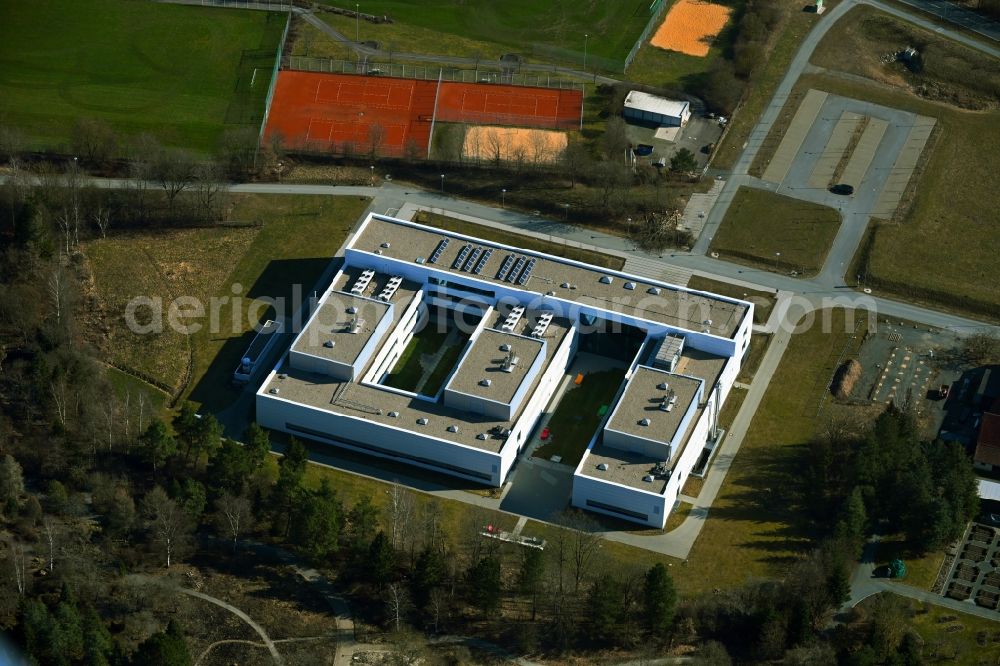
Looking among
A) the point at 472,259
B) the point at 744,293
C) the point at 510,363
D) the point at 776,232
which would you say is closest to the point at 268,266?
the point at 472,259

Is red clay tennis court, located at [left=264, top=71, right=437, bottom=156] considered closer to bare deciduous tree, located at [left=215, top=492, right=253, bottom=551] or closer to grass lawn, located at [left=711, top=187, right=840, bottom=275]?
grass lawn, located at [left=711, top=187, right=840, bottom=275]

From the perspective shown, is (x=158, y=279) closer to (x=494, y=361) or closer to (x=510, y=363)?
(x=494, y=361)

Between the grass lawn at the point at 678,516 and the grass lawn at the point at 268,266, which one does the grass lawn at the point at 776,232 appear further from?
the grass lawn at the point at 268,266

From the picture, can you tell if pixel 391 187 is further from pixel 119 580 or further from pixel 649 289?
pixel 119 580

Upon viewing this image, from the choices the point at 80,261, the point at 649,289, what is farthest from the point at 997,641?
the point at 80,261

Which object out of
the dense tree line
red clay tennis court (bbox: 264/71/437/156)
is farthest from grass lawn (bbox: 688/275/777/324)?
red clay tennis court (bbox: 264/71/437/156)

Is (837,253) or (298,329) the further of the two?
(837,253)
